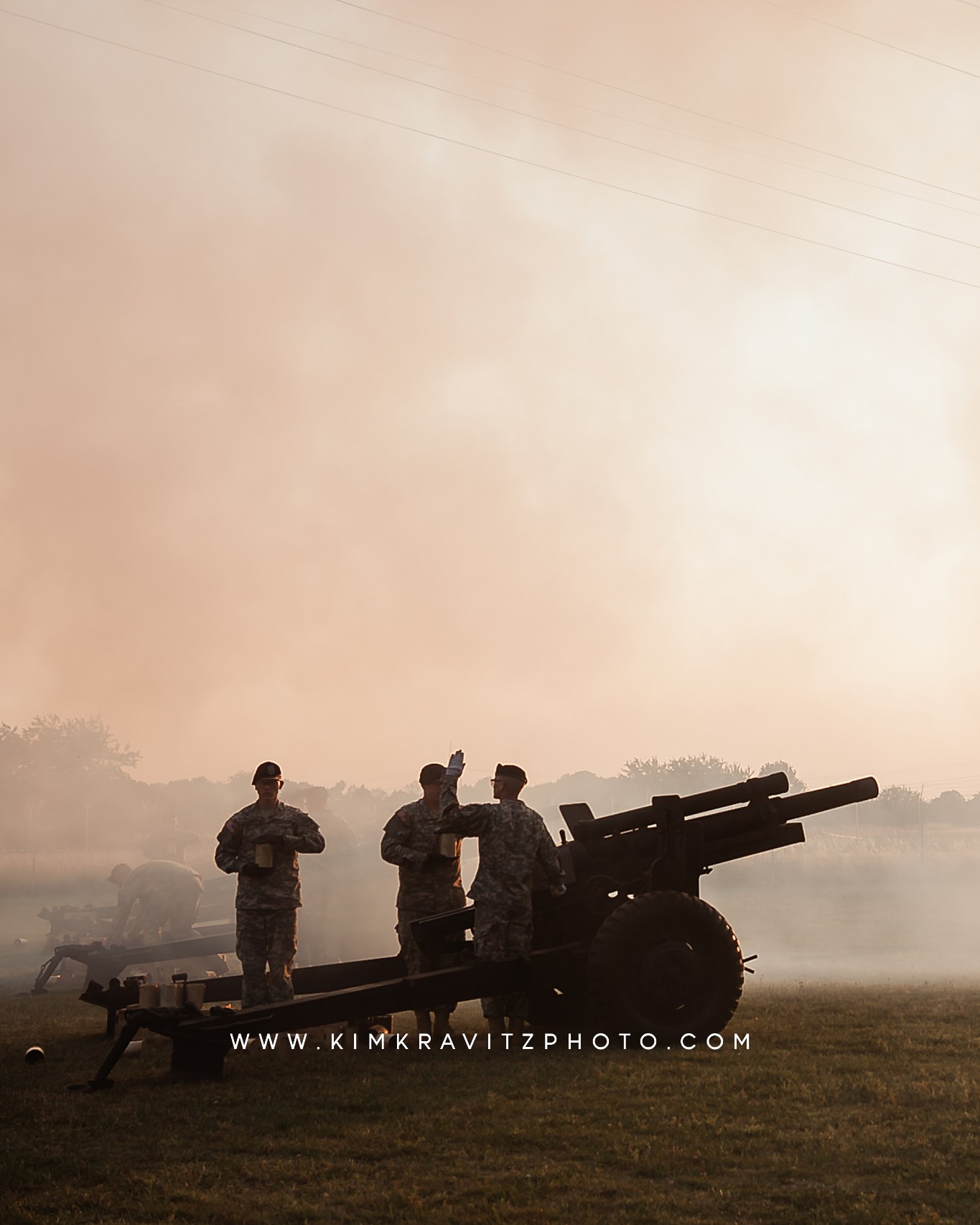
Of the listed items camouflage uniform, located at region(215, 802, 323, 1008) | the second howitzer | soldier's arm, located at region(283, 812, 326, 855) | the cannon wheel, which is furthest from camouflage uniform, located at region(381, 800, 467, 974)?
the cannon wheel

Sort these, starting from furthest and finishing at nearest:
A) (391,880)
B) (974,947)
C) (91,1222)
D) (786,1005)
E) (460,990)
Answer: (974,947)
(391,880)
(786,1005)
(460,990)
(91,1222)

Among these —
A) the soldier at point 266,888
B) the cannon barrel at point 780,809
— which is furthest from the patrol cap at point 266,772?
the cannon barrel at point 780,809

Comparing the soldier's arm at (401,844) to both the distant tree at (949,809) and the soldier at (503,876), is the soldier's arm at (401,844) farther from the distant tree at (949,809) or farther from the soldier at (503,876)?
the distant tree at (949,809)

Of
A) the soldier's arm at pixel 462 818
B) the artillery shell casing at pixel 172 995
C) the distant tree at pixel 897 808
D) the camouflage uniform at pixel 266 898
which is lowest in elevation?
the artillery shell casing at pixel 172 995

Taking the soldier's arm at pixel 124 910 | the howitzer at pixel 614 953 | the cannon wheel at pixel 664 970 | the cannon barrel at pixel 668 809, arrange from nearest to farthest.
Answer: the howitzer at pixel 614 953 < the cannon wheel at pixel 664 970 < the cannon barrel at pixel 668 809 < the soldier's arm at pixel 124 910

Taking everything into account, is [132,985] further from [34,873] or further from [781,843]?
[34,873]

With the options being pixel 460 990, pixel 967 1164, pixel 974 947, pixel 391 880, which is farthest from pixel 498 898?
pixel 974 947

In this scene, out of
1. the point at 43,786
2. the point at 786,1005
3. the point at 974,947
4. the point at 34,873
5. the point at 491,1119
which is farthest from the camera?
the point at 43,786

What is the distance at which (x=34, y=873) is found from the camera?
4350cm

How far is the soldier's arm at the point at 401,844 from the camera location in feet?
33.9

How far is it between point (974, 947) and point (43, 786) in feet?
152

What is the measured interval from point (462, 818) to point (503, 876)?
50cm

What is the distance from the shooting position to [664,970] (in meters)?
8.94

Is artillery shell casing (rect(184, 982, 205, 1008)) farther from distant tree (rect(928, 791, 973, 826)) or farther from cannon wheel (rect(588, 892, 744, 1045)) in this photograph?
distant tree (rect(928, 791, 973, 826))
